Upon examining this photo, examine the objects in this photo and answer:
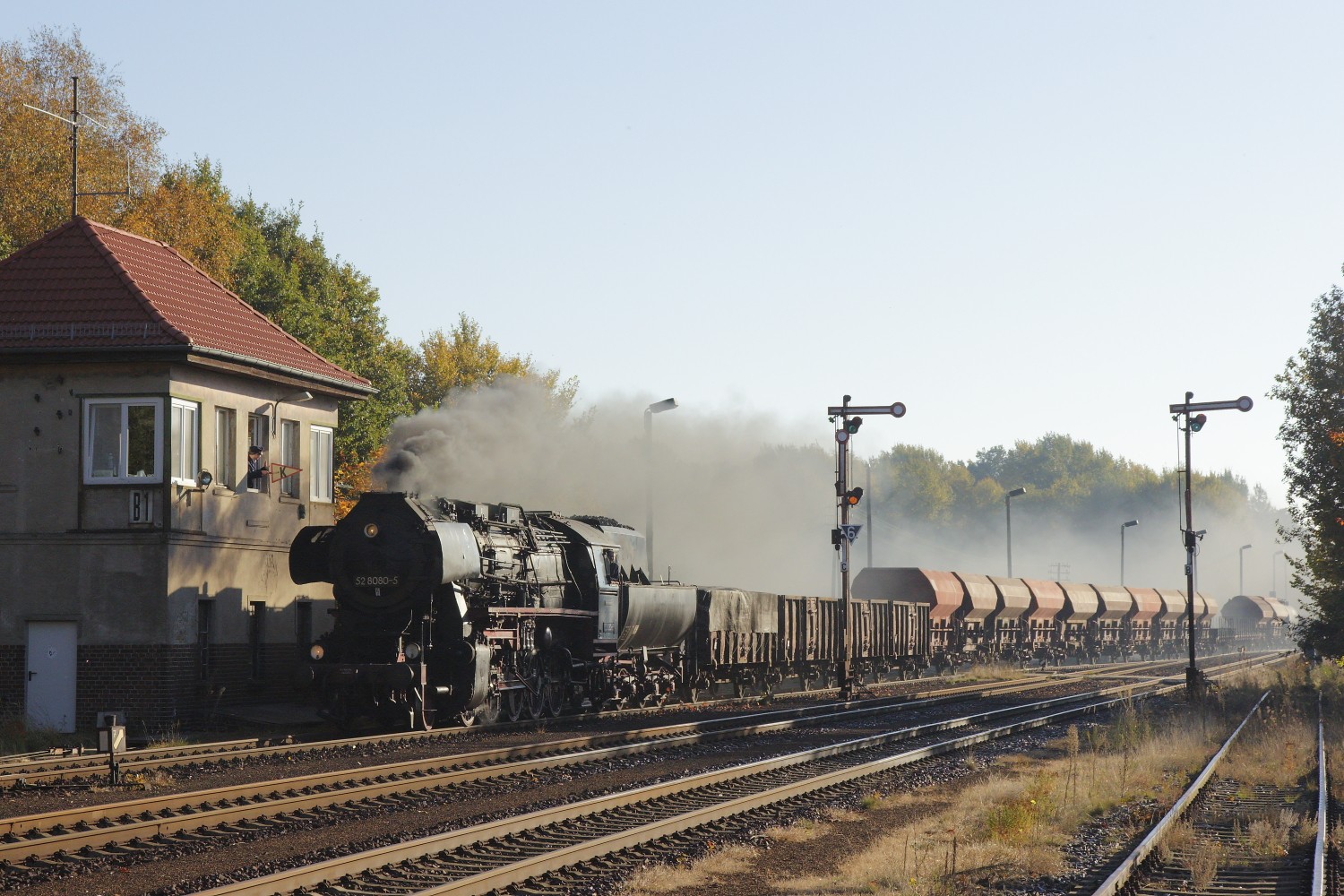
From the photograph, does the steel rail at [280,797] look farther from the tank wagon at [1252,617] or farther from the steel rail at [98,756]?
the tank wagon at [1252,617]

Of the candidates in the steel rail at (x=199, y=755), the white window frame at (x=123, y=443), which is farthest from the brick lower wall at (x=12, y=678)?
the steel rail at (x=199, y=755)

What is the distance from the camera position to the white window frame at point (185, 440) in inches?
886

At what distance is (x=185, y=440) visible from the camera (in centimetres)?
2298

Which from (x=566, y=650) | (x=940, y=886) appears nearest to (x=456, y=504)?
(x=566, y=650)

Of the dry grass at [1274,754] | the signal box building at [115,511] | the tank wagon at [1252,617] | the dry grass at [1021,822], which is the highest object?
the signal box building at [115,511]

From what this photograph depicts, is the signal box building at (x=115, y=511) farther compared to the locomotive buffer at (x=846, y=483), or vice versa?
the locomotive buffer at (x=846, y=483)

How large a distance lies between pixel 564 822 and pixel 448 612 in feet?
29.6

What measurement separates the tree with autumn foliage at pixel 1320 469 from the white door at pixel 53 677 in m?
29.8

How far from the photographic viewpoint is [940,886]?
1020cm

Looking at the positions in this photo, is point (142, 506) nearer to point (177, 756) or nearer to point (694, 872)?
point (177, 756)

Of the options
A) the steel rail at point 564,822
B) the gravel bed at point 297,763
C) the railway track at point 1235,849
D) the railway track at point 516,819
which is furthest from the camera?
the gravel bed at point 297,763

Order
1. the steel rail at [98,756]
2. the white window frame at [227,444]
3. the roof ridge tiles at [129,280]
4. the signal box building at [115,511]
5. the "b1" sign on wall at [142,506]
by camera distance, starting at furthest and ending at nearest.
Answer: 1. the white window frame at [227,444]
2. the roof ridge tiles at [129,280]
3. the "b1" sign on wall at [142,506]
4. the signal box building at [115,511]
5. the steel rail at [98,756]

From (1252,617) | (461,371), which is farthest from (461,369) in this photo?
(1252,617)

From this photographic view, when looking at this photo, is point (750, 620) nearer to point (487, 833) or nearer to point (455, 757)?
point (455, 757)
